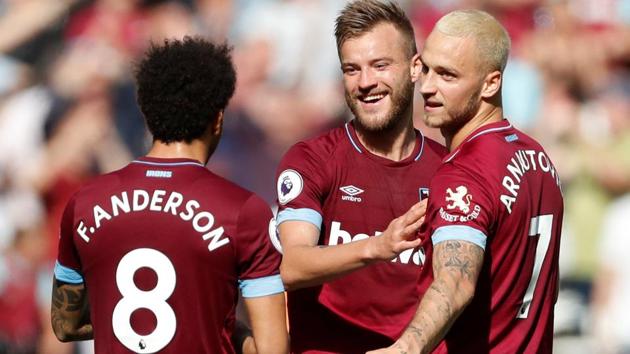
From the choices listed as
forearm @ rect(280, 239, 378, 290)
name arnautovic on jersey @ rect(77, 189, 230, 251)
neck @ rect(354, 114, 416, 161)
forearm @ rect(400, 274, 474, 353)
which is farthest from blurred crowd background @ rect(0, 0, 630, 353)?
forearm @ rect(400, 274, 474, 353)

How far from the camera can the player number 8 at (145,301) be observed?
13.6ft

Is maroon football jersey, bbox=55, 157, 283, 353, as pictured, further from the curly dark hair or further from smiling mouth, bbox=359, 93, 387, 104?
smiling mouth, bbox=359, 93, 387, 104

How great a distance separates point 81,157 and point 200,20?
162cm

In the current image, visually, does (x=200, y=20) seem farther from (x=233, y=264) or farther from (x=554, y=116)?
(x=233, y=264)

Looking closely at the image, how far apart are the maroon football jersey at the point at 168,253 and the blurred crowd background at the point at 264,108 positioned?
4.95 m

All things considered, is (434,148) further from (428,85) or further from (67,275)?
(67,275)

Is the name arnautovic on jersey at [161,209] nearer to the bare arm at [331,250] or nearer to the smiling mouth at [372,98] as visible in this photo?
the bare arm at [331,250]

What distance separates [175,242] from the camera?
4141 mm

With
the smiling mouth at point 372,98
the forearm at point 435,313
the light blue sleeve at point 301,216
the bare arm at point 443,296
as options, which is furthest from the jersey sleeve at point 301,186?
the forearm at point 435,313

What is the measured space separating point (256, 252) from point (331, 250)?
476mm

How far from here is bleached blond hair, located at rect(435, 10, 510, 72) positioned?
4.12 m

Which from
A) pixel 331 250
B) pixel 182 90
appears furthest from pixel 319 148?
pixel 182 90

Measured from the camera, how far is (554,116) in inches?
360

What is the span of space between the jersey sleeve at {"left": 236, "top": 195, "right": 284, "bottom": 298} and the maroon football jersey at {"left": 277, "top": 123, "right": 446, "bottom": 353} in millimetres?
784
